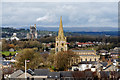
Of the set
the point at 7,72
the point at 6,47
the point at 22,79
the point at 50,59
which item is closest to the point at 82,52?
the point at 50,59

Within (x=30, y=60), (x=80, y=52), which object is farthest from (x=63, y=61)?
(x=80, y=52)

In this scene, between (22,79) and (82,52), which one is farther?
(82,52)

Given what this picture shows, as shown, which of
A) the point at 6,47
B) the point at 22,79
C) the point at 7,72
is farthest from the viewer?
the point at 6,47

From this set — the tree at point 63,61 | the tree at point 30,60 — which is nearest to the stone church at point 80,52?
the tree at point 63,61

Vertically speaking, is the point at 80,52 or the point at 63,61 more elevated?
the point at 80,52

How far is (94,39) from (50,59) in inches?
2186

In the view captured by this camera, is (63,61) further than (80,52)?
No

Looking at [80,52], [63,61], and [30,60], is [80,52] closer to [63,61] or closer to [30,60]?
[63,61]

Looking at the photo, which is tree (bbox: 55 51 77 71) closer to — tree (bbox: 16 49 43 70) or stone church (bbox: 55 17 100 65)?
tree (bbox: 16 49 43 70)

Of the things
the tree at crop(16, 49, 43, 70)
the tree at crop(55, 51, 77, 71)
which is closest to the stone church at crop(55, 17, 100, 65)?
the tree at crop(55, 51, 77, 71)

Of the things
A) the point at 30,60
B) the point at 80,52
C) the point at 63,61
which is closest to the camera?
the point at 63,61

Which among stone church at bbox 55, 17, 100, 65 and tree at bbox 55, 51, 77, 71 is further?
stone church at bbox 55, 17, 100, 65

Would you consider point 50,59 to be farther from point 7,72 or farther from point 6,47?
point 6,47

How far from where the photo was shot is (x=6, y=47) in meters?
60.8
